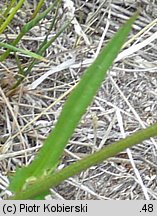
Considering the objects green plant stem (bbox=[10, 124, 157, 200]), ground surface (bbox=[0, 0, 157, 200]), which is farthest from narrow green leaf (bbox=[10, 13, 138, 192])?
ground surface (bbox=[0, 0, 157, 200])

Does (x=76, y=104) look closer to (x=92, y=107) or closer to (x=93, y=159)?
(x=93, y=159)

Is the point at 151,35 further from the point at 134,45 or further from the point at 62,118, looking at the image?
the point at 62,118

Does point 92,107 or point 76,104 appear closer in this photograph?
point 76,104

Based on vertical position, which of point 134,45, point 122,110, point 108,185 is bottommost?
point 108,185

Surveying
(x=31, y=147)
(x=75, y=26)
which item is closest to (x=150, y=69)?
(x=75, y=26)

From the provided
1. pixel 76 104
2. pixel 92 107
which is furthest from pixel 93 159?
pixel 92 107

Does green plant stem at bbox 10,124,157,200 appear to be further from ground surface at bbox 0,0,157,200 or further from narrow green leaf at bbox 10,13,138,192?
ground surface at bbox 0,0,157,200
